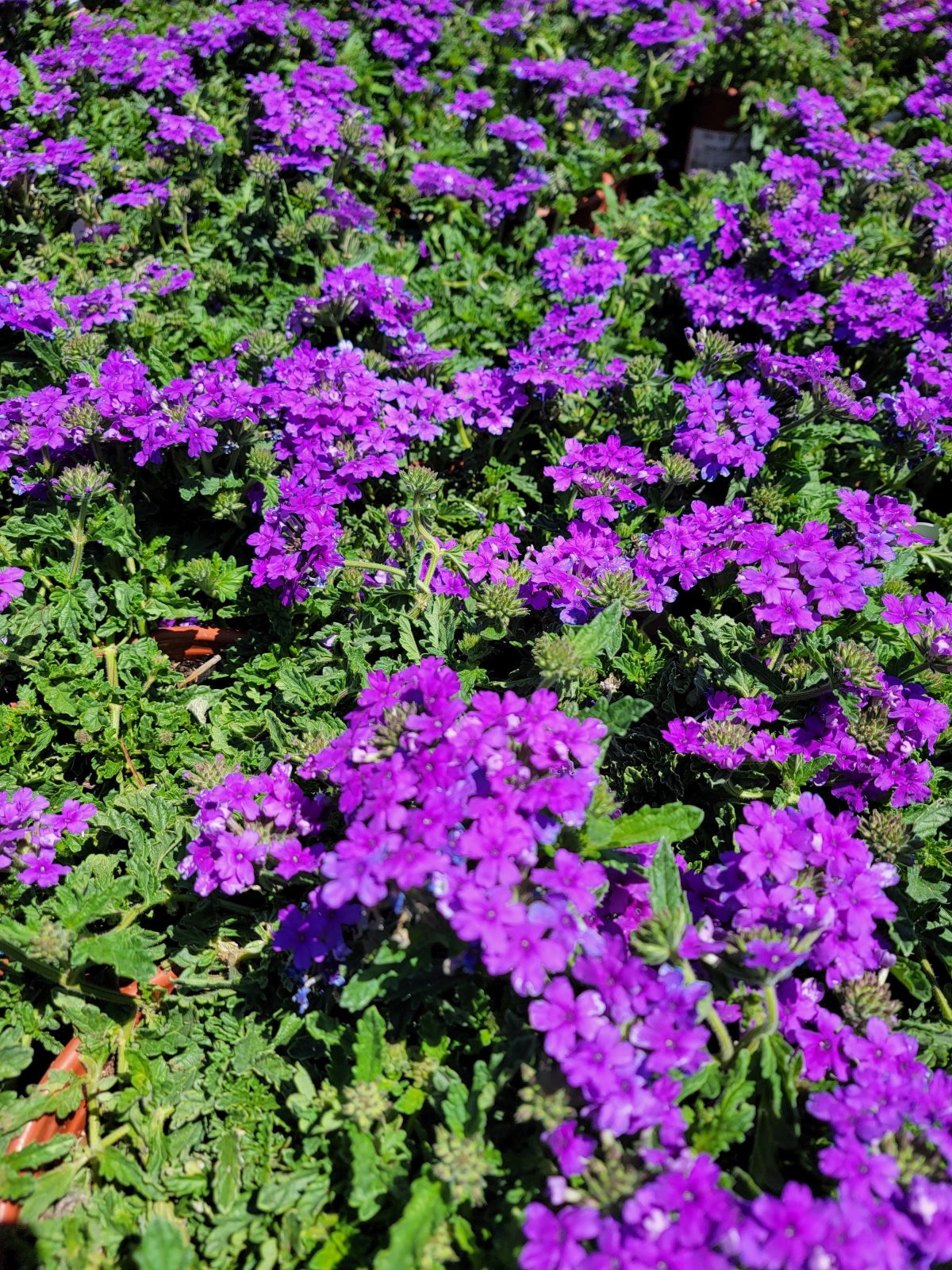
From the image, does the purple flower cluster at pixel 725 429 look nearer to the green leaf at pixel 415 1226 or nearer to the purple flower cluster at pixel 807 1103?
→ the purple flower cluster at pixel 807 1103

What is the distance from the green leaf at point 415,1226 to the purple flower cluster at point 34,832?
113 centimetres

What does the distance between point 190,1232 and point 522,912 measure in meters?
1.04

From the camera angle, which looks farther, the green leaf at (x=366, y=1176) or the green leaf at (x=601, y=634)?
the green leaf at (x=601, y=634)

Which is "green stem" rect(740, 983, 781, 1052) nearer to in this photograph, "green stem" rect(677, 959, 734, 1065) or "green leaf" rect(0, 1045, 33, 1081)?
"green stem" rect(677, 959, 734, 1065)

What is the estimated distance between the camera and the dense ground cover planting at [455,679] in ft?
5.54

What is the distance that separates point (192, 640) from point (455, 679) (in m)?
1.37

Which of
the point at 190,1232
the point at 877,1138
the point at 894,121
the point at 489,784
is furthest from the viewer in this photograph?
the point at 894,121

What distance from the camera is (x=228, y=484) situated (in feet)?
9.65

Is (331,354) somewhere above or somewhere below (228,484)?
above

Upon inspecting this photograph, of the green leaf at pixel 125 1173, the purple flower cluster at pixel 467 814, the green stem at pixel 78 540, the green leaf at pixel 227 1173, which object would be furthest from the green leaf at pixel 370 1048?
the green stem at pixel 78 540

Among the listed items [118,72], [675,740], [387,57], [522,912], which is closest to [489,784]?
[522,912]

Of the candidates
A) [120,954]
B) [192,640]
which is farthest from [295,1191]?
[192,640]

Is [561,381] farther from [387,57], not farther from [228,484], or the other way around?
[387,57]

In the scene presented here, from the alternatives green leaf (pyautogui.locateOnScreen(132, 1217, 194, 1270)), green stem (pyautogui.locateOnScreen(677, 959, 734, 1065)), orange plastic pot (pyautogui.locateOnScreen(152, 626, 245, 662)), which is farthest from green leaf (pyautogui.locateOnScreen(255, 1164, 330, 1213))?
orange plastic pot (pyautogui.locateOnScreen(152, 626, 245, 662))
